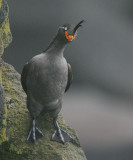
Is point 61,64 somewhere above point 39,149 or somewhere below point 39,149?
above

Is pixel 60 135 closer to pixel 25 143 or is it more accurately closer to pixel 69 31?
pixel 25 143

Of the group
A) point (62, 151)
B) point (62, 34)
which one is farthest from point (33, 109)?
point (62, 34)

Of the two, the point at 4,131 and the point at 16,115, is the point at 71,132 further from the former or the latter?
the point at 4,131

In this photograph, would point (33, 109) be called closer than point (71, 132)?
Yes

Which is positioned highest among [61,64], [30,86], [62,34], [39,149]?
[62,34]

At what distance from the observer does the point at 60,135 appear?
168 inches

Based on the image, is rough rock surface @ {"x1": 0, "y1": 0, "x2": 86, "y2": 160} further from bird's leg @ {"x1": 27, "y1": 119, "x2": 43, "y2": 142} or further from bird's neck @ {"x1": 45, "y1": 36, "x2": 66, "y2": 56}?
bird's neck @ {"x1": 45, "y1": 36, "x2": 66, "y2": 56}

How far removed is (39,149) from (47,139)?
7.9 inches

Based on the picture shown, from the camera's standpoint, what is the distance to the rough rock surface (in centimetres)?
388

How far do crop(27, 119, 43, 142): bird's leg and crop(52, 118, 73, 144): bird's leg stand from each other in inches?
7.4

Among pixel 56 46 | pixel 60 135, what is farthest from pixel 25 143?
pixel 56 46

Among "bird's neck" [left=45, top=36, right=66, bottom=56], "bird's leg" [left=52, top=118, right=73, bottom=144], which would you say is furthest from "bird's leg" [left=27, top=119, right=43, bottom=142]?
"bird's neck" [left=45, top=36, right=66, bottom=56]

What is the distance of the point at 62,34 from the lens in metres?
3.71

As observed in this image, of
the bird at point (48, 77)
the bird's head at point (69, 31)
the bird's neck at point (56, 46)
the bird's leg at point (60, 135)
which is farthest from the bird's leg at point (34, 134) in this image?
the bird's head at point (69, 31)
